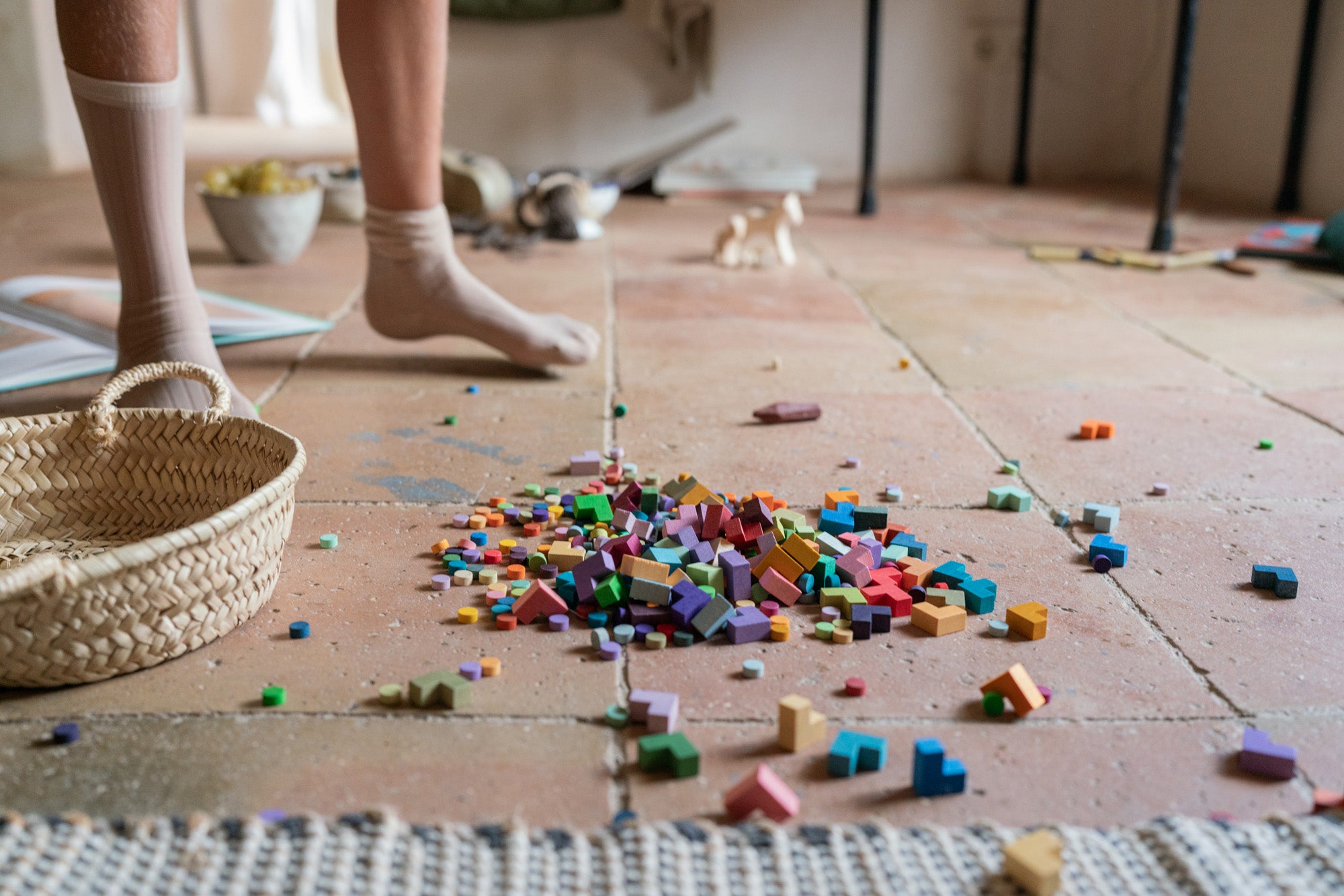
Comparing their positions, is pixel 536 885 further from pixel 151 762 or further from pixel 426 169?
pixel 426 169

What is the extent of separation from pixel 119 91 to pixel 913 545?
997mm

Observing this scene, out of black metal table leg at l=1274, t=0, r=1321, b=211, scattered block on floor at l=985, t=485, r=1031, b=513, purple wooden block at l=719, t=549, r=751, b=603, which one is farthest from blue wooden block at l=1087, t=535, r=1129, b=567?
black metal table leg at l=1274, t=0, r=1321, b=211

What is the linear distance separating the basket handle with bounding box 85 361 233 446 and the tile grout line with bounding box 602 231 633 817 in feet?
1.58

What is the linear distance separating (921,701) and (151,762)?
1.88 feet

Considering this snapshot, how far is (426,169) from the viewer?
1661mm

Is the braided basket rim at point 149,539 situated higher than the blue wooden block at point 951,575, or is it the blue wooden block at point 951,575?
the braided basket rim at point 149,539

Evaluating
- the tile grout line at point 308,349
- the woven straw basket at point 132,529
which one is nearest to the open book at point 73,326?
the tile grout line at point 308,349

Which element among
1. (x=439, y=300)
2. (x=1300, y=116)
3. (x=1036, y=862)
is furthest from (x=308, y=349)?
(x=1300, y=116)

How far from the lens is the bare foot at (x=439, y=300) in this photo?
5.54 ft

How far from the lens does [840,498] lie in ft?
4.20

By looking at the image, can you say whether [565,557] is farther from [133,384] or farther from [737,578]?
[133,384]

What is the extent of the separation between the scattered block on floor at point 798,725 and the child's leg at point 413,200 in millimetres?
984

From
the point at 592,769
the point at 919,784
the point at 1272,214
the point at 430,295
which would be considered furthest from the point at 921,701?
the point at 1272,214

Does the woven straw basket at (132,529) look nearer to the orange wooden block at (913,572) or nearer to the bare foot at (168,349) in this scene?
the bare foot at (168,349)
